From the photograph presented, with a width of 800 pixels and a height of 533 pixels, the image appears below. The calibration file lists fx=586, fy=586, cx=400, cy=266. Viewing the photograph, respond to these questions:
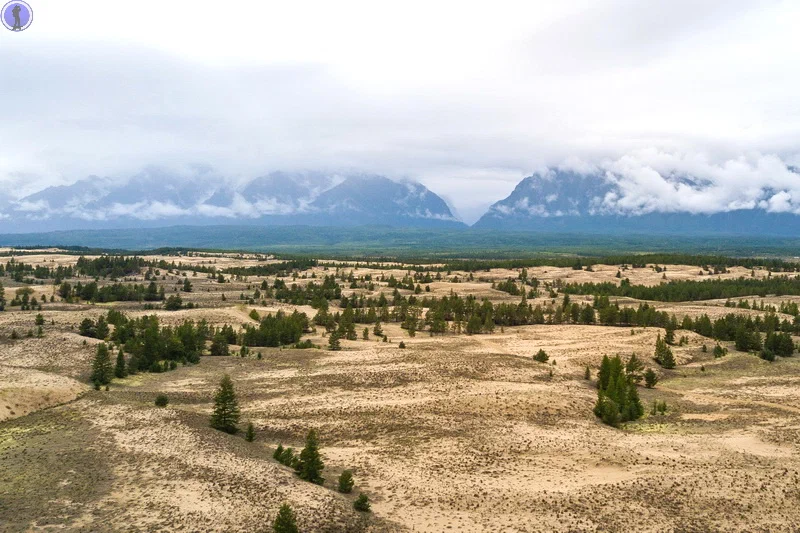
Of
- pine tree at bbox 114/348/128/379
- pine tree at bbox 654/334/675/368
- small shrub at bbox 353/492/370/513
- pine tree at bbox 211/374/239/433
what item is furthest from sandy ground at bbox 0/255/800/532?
pine tree at bbox 114/348/128/379

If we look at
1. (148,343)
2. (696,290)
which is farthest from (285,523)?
(696,290)

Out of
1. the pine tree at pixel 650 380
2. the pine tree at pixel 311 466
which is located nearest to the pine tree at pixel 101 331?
the pine tree at pixel 311 466

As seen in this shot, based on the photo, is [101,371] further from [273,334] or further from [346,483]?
[346,483]

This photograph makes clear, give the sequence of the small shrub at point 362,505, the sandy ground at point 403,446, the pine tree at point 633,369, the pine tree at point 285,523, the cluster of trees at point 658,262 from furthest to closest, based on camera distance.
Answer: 1. the cluster of trees at point 658,262
2. the pine tree at point 633,369
3. the small shrub at point 362,505
4. the sandy ground at point 403,446
5. the pine tree at point 285,523

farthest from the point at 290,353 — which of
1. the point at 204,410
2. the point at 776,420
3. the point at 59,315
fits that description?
the point at 776,420

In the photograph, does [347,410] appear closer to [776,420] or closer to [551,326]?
[776,420]

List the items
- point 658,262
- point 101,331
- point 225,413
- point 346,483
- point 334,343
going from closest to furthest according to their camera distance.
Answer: point 346,483, point 225,413, point 101,331, point 334,343, point 658,262

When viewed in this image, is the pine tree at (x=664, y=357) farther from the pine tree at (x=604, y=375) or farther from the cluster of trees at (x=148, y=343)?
the cluster of trees at (x=148, y=343)
